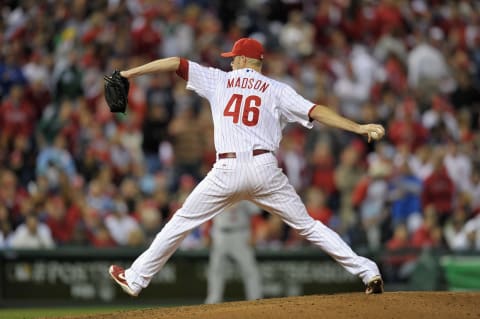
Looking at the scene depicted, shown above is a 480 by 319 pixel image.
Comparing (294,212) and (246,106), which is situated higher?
(246,106)

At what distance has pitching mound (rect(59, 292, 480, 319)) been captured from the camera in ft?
24.4

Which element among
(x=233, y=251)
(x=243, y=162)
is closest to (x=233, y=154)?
(x=243, y=162)

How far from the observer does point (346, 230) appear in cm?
1466

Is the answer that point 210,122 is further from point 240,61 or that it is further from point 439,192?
point 240,61

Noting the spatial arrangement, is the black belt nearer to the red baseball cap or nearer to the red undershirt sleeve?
the red undershirt sleeve

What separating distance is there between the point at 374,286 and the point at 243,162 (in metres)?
1.36

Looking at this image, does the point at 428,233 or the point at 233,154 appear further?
the point at 428,233

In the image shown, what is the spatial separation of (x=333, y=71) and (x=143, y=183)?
3.85m

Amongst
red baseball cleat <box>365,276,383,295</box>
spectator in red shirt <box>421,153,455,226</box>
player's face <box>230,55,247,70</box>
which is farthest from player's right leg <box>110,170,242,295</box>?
spectator in red shirt <box>421,153,455,226</box>

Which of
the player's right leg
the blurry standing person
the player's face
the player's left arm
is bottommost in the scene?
the blurry standing person

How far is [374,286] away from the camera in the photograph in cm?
812

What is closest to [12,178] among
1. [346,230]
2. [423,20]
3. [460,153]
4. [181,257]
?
[181,257]

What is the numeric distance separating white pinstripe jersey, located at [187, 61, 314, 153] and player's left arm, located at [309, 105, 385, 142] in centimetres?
8

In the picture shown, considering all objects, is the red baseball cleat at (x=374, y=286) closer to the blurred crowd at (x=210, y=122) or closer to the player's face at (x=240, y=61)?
the player's face at (x=240, y=61)
